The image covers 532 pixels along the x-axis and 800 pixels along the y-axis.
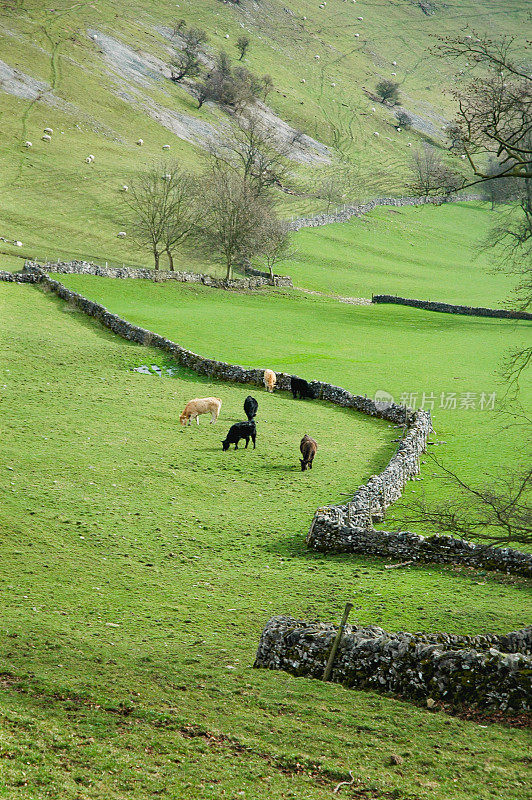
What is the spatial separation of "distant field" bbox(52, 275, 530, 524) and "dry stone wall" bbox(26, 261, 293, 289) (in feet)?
4.50

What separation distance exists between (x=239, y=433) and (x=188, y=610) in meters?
10.0

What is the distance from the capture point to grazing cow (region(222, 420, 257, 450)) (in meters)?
21.7

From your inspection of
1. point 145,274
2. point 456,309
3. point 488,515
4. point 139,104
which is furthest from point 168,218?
point 488,515

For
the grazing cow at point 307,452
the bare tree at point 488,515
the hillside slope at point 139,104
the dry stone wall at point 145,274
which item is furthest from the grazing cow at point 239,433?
the hillside slope at point 139,104

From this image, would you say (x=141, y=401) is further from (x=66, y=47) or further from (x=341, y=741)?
(x=66, y=47)

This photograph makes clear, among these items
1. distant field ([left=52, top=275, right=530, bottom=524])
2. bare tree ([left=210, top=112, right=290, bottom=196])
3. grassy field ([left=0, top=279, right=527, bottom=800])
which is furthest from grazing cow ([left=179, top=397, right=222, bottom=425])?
bare tree ([left=210, top=112, right=290, bottom=196])

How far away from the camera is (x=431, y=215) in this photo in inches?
4407

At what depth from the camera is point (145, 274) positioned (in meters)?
52.4

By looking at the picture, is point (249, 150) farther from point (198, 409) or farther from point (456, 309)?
point (198, 409)

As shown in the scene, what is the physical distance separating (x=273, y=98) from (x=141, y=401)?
410 ft

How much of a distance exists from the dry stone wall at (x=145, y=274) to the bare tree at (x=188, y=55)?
75.7 m

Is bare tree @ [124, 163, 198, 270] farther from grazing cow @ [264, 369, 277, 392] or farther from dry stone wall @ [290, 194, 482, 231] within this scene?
grazing cow @ [264, 369, 277, 392]

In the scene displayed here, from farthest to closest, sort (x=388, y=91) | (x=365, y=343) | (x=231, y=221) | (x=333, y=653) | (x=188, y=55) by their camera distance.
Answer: (x=388, y=91) → (x=188, y=55) → (x=231, y=221) → (x=365, y=343) → (x=333, y=653)

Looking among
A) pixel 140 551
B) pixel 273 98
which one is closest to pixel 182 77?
pixel 273 98
